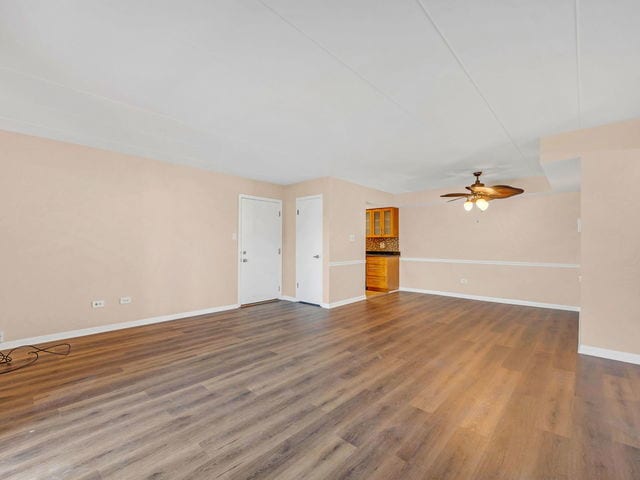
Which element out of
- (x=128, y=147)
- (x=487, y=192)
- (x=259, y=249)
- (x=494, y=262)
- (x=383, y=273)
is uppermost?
(x=128, y=147)

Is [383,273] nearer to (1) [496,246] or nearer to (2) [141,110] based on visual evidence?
(1) [496,246]

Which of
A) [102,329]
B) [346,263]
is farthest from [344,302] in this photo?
[102,329]

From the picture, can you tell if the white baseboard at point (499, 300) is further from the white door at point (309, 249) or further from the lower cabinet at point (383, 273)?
the white door at point (309, 249)

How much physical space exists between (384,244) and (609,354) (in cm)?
526

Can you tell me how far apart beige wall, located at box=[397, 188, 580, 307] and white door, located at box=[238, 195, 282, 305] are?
345 cm

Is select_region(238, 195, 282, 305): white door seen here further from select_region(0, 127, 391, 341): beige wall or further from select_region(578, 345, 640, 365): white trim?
select_region(578, 345, 640, 365): white trim

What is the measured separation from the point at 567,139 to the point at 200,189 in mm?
5260

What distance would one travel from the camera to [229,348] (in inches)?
133

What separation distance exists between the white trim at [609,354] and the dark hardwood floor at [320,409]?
0.40 ft

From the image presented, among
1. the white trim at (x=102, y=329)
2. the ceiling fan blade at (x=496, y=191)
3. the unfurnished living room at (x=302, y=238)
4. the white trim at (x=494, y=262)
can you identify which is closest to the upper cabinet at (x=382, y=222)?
A: the white trim at (x=494, y=262)

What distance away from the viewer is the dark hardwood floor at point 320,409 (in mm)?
1619

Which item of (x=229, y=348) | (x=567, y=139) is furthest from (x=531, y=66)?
(x=229, y=348)

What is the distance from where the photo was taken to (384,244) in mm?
8102

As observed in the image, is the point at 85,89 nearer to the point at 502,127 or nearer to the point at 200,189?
the point at 200,189
